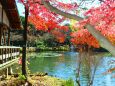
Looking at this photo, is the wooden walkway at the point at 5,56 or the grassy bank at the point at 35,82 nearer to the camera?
the wooden walkway at the point at 5,56

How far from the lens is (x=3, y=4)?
17.7 meters

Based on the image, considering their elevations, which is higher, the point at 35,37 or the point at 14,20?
the point at 14,20

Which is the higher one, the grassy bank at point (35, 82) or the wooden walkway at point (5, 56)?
the wooden walkway at point (5, 56)

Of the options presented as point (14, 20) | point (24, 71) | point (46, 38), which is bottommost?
point (46, 38)

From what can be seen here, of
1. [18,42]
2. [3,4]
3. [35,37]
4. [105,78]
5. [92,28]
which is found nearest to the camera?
[92,28]

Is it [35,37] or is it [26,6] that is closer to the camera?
[26,6]

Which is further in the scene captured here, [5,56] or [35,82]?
[35,82]

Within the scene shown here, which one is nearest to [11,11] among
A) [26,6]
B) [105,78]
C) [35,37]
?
[26,6]

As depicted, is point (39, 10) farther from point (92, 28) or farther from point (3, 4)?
point (92, 28)

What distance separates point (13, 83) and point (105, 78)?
1387 cm

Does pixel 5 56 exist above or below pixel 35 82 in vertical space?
above

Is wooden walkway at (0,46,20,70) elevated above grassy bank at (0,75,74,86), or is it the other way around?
wooden walkway at (0,46,20,70)

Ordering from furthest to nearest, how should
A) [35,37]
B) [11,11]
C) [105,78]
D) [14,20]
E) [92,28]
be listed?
[35,37], [105,78], [14,20], [11,11], [92,28]

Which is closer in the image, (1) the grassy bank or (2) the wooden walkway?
(2) the wooden walkway
